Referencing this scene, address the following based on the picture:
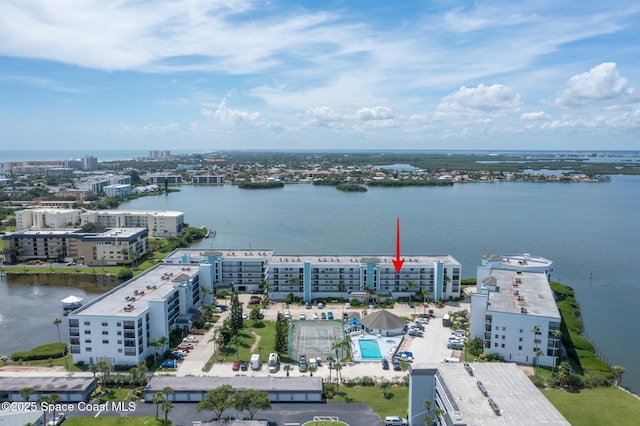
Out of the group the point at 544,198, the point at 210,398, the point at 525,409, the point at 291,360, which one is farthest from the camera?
the point at 544,198

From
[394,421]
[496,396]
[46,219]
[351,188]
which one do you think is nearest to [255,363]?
[394,421]

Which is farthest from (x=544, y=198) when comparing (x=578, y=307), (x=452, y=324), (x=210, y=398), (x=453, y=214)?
(x=210, y=398)

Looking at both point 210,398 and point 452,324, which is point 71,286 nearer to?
point 210,398

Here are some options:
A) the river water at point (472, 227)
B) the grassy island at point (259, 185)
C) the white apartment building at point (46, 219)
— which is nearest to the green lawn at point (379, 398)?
the river water at point (472, 227)

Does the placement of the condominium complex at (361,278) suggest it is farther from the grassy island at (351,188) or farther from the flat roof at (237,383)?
the grassy island at (351,188)

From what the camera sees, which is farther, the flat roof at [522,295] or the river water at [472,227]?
the river water at [472,227]

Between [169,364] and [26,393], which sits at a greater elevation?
[26,393]

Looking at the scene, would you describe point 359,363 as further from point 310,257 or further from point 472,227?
point 472,227
